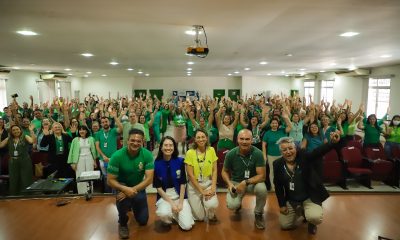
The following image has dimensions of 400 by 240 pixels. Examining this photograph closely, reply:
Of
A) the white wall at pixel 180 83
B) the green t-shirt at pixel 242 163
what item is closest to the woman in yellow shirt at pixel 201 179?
the green t-shirt at pixel 242 163

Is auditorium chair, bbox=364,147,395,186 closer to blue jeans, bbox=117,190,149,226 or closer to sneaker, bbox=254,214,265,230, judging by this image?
sneaker, bbox=254,214,265,230

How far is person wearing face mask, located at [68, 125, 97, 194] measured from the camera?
4.45 meters

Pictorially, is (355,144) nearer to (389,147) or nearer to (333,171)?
(389,147)

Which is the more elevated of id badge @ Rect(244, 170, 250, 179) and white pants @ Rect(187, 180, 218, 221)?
id badge @ Rect(244, 170, 250, 179)

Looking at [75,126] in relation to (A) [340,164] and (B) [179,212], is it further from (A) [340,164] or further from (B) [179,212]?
(A) [340,164]

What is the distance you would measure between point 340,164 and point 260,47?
3.05 meters

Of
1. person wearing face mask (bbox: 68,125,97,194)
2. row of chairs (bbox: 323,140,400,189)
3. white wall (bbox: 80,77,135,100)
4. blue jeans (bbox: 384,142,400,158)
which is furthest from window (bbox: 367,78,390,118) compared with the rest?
white wall (bbox: 80,77,135,100)

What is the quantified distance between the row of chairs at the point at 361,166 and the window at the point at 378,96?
21.9 feet

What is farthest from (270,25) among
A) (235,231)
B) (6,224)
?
(6,224)

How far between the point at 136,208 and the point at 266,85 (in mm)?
18054

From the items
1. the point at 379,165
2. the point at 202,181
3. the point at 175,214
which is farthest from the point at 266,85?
the point at 175,214

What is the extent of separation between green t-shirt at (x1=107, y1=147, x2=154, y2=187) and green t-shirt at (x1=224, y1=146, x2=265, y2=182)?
103 centimetres

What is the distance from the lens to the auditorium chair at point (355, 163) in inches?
206

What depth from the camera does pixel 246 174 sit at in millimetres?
3340
